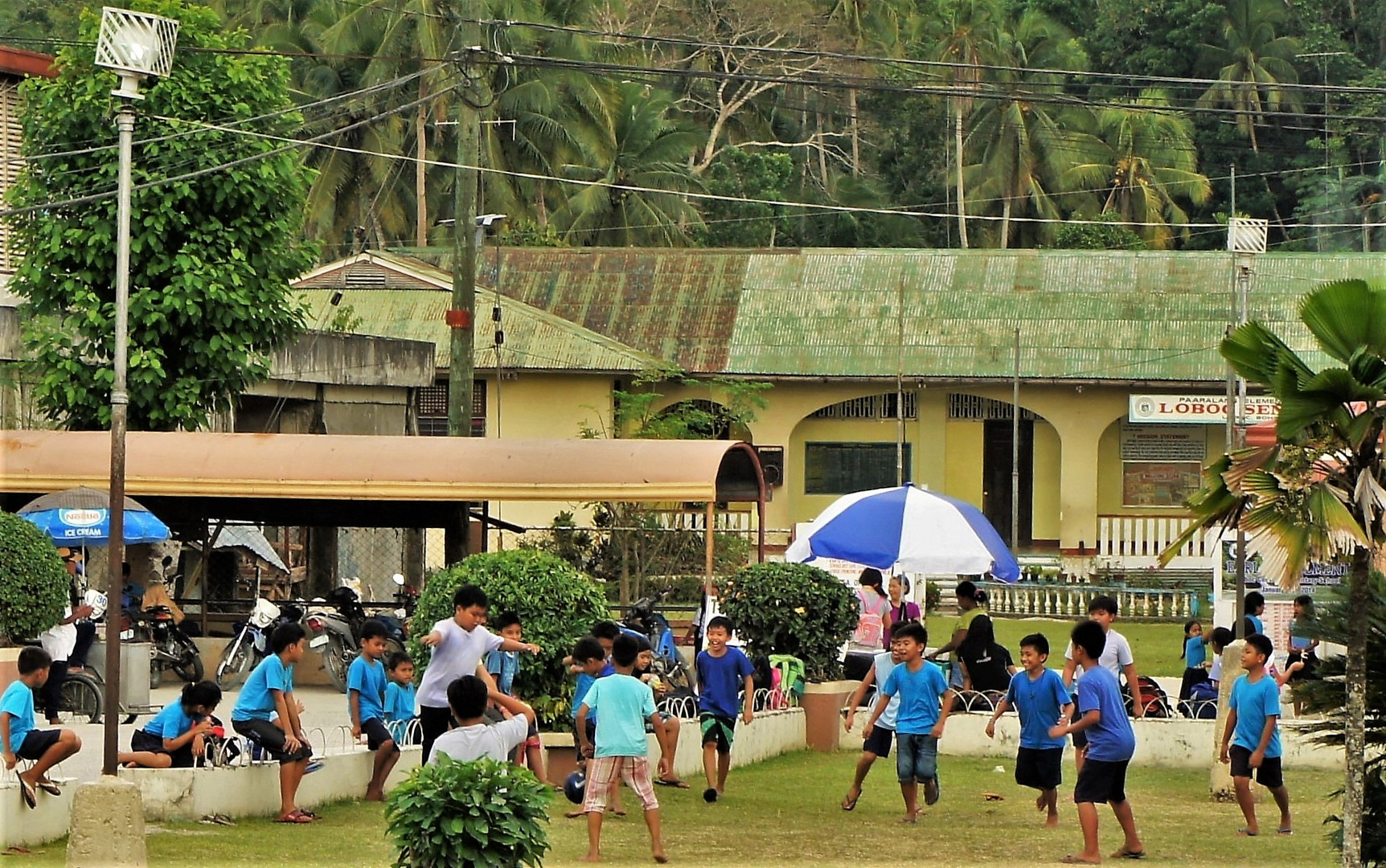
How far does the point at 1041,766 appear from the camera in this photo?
13078 millimetres

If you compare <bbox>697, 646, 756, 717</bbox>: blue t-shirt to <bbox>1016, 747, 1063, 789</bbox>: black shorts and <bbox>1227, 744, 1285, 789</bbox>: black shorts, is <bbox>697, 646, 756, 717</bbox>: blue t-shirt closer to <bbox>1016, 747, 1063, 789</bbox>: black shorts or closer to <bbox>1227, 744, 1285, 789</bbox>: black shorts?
<bbox>1016, 747, 1063, 789</bbox>: black shorts

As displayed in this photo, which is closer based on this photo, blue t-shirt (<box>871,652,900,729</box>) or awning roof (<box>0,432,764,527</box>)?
blue t-shirt (<box>871,652,900,729</box>)

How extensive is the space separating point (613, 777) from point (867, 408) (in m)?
26.6

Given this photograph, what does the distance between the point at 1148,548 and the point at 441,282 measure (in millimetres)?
13981

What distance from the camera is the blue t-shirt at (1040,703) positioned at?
12.7 meters

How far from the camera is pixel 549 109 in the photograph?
153ft

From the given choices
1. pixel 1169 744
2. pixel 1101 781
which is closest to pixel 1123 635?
pixel 1169 744

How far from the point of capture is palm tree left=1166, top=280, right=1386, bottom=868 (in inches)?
406

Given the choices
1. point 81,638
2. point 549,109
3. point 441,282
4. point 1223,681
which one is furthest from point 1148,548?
point 81,638

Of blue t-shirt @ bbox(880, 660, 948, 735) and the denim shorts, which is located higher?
blue t-shirt @ bbox(880, 660, 948, 735)

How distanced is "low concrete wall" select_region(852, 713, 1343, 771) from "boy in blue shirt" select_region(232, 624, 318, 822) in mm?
7073

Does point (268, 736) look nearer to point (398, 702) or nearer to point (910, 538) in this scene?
point (398, 702)

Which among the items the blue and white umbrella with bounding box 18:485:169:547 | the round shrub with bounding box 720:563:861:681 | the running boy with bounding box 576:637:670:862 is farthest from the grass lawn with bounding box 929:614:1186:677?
the running boy with bounding box 576:637:670:862

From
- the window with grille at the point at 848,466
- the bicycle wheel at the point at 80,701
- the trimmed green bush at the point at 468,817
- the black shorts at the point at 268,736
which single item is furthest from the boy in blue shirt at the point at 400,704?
the window with grille at the point at 848,466
